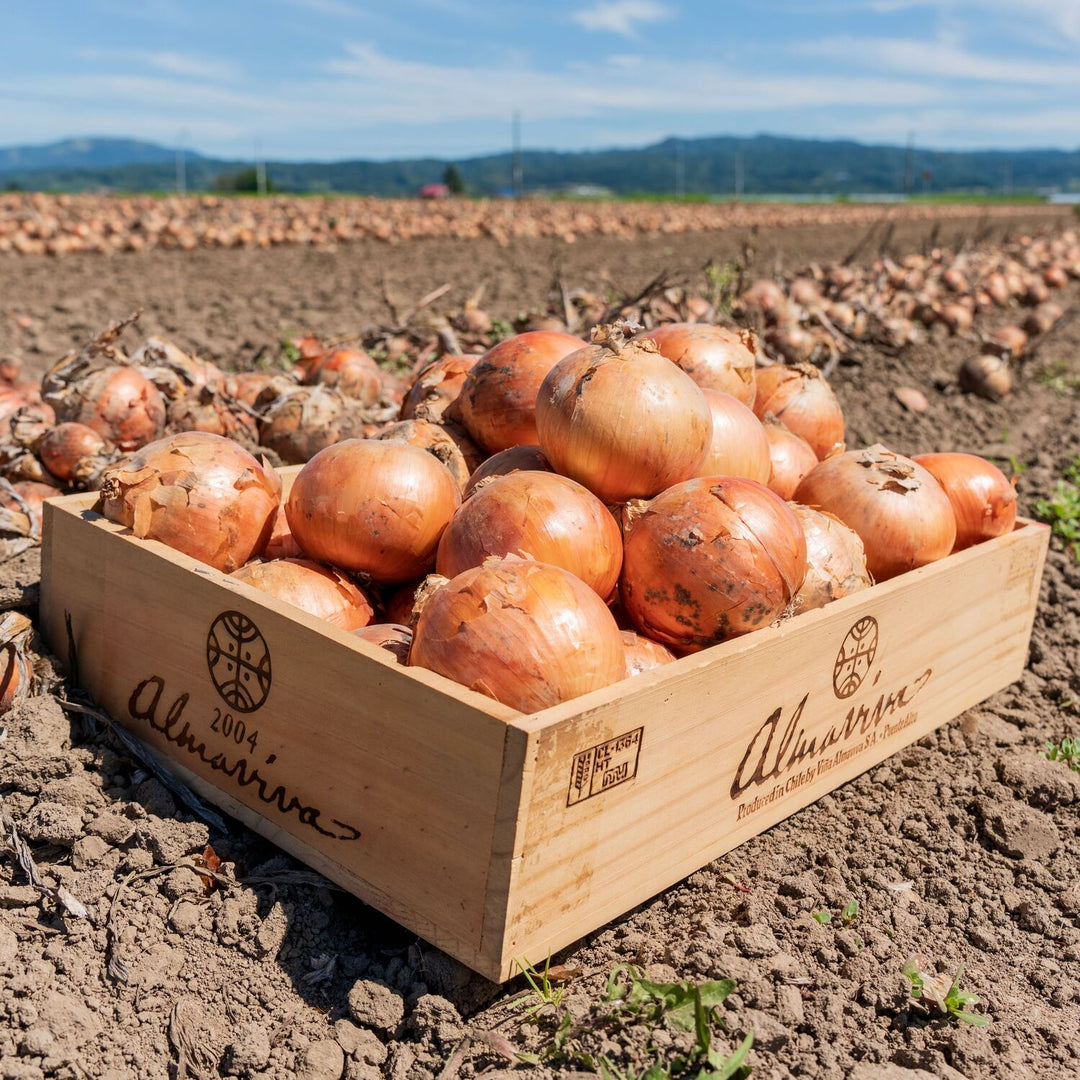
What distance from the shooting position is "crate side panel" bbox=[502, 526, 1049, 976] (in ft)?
5.58

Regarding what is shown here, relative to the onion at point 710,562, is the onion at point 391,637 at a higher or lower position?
lower

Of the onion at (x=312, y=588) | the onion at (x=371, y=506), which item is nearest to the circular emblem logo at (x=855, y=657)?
the onion at (x=371, y=506)

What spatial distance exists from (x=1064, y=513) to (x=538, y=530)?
343 centimetres

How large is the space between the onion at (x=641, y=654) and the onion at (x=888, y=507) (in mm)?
759

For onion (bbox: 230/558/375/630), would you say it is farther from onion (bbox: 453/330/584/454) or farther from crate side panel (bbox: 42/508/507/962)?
onion (bbox: 453/330/584/454)

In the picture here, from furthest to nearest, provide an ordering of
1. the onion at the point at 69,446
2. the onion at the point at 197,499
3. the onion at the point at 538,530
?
the onion at the point at 69,446, the onion at the point at 197,499, the onion at the point at 538,530

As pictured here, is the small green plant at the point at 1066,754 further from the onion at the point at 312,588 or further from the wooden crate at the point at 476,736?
the onion at the point at 312,588

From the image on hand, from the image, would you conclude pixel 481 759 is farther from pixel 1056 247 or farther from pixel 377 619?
pixel 1056 247

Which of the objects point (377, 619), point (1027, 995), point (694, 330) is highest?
point (694, 330)

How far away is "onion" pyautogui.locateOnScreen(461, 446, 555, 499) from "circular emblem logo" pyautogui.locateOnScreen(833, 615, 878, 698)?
0.76m

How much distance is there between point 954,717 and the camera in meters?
2.96

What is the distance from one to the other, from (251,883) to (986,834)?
1.70m

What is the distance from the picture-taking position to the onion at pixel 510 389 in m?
2.56

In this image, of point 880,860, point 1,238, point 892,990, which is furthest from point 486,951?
point 1,238
